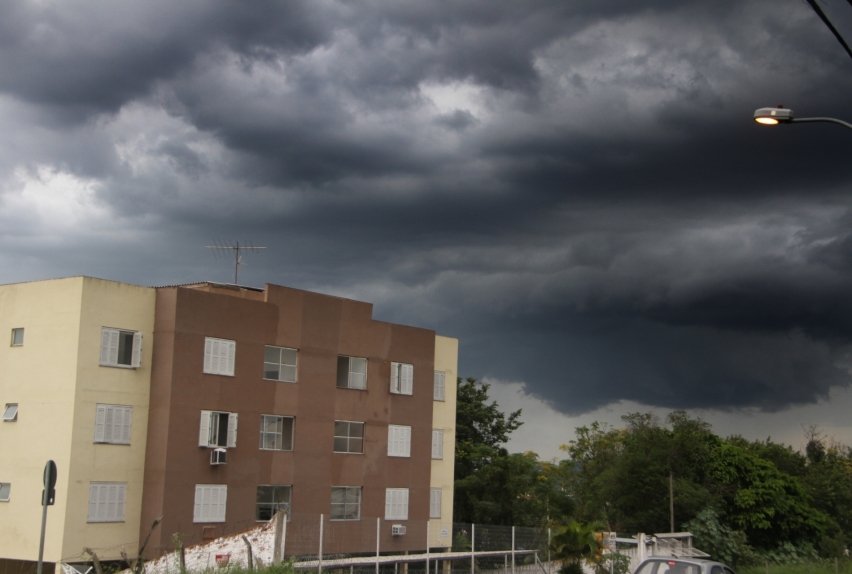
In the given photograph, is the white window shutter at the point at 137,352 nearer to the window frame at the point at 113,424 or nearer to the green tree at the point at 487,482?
the window frame at the point at 113,424

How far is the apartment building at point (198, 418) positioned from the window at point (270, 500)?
0.06 metres

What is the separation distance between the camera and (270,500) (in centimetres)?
4488

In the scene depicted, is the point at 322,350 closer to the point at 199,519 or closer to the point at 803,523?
the point at 199,519

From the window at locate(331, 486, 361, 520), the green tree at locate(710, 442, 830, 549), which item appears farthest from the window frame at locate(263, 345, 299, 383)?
the green tree at locate(710, 442, 830, 549)

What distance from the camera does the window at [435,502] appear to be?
52.8 meters

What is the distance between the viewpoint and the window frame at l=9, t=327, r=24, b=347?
41.4 meters

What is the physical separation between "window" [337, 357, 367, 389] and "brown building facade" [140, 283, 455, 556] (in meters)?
0.07

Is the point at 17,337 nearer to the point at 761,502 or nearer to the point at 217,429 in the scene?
the point at 217,429

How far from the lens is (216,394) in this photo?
42.7 meters

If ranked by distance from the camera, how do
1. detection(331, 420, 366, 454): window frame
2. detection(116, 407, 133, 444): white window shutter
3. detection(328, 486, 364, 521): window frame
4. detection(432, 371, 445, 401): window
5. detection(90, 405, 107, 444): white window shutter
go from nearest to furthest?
detection(90, 405, 107, 444): white window shutter < detection(116, 407, 133, 444): white window shutter < detection(328, 486, 364, 521): window frame < detection(331, 420, 366, 454): window frame < detection(432, 371, 445, 401): window

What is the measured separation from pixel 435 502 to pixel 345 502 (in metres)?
6.83

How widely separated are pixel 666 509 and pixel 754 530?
4.47 m

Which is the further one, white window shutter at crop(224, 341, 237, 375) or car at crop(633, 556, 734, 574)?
white window shutter at crop(224, 341, 237, 375)

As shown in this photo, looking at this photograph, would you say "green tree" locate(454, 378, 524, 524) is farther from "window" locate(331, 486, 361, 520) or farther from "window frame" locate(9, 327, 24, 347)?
A: "window frame" locate(9, 327, 24, 347)
